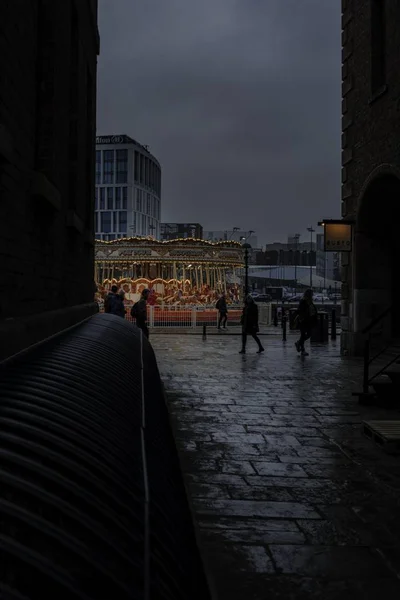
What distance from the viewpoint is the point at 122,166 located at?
10962 centimetres

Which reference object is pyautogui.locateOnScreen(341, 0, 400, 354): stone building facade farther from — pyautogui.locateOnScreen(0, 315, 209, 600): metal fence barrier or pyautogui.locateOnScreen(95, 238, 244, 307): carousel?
pyautogui.locateOnScreen(95, 238, 244, 307): carousel

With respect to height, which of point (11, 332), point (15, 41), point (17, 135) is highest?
point (15, 41)

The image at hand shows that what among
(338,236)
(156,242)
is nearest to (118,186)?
(156,242)

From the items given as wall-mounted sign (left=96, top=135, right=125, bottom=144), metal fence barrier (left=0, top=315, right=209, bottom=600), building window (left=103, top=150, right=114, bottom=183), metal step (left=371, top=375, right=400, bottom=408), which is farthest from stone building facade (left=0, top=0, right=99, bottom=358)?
wall-mounted sign (left=96, top=135, right=125, bottom=144)

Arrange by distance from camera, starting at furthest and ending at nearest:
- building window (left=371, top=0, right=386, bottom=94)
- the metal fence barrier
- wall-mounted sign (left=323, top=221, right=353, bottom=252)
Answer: wall-mounted sign (left=323, top=221, right=353, bottom=252), building window (left=371, top=0, right=386, bottom=94), the metal fence barrier

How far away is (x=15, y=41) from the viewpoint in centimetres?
453

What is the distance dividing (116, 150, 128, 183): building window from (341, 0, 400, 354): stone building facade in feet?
313

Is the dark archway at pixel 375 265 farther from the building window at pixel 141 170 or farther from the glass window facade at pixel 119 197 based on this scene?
the building window at pixel 141 170

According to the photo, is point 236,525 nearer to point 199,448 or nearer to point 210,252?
point 199,448

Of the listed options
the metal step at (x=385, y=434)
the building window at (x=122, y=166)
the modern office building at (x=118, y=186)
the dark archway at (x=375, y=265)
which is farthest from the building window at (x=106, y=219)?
the metal step at (x=385, y=434)

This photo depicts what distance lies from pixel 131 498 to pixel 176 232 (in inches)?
6024

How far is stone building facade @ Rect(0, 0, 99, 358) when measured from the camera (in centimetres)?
420

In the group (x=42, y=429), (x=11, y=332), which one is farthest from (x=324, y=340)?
(x=42, y=429)

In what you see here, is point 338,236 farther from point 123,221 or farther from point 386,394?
point 123,221
